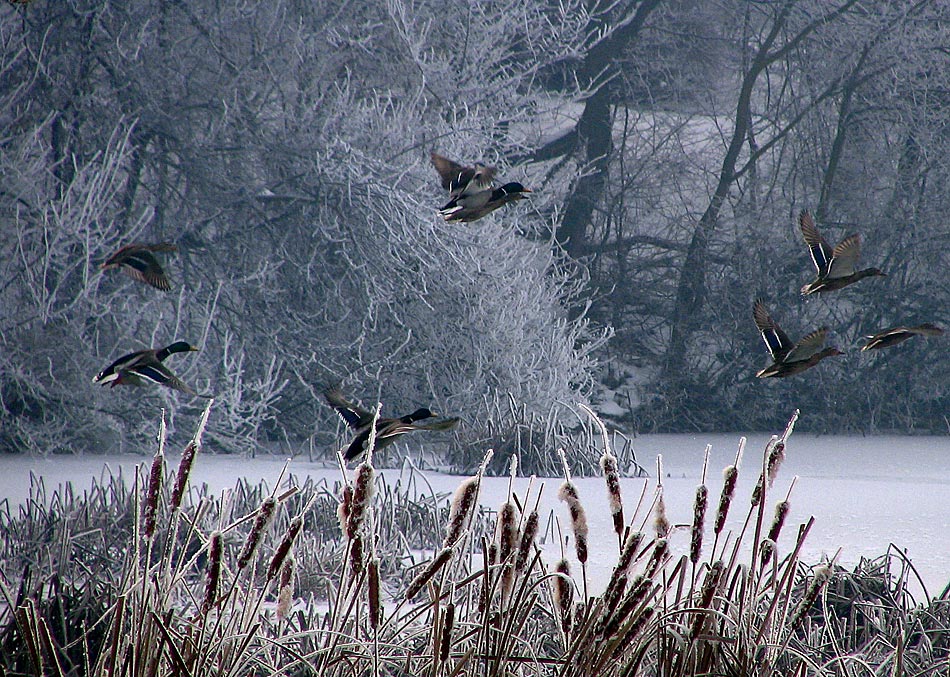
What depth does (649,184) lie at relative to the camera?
11523 mm

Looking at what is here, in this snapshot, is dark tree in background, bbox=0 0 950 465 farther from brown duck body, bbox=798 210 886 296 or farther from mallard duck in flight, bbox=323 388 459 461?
mallard duck in flight, bbox=323 388 459 461

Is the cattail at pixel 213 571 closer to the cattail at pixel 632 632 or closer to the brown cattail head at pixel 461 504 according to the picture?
the brown cattail head at pixel 461 504

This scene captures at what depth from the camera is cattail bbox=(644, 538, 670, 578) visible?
52.1 inches

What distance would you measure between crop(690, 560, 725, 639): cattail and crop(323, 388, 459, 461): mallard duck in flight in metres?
0.46

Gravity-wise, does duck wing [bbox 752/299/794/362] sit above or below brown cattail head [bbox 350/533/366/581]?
above

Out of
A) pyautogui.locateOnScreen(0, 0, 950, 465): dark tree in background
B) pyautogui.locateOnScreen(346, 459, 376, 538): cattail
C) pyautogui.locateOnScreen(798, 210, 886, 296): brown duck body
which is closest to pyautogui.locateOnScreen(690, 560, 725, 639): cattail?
pyautogui.locateOnScreen(346, 459, 376, 538): cattail

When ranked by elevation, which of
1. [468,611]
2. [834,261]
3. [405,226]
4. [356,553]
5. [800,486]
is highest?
[405,226]

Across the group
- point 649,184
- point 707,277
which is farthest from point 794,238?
point 649,184

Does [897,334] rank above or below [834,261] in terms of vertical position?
below

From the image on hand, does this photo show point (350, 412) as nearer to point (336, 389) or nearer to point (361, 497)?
point (336, 389)

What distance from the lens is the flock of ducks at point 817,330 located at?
2.39 meters

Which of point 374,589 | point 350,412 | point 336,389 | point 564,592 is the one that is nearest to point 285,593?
point 374,589

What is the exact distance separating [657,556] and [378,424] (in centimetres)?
67

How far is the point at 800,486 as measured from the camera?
20.8ft
